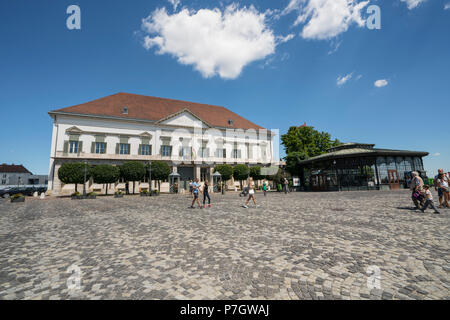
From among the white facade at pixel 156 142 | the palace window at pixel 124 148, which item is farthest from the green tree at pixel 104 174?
the palace window at pixel 124 148

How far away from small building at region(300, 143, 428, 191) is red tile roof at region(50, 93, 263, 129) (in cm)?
2160

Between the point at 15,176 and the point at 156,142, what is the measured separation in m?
71.2

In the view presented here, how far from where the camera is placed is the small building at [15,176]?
71075 mm

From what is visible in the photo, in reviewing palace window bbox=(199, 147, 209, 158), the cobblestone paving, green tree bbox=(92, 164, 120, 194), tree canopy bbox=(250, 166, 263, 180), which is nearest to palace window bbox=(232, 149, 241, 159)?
tree canopy bbox=(250, 166, 263, 180)

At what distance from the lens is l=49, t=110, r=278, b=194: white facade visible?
32.0m

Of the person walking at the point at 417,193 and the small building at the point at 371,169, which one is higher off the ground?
the small building at the point at 371,169

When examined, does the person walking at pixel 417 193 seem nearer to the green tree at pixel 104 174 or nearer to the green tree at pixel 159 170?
the green tree at pixel 159 170

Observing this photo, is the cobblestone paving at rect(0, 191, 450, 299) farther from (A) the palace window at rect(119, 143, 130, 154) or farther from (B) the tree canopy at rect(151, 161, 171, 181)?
(A) the palace window at rect(119, 143, 130, 154)

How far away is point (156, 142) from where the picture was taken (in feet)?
122

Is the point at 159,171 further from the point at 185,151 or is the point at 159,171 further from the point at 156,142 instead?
the point at 185,151

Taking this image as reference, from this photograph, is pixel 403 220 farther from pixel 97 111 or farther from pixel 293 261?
pixel 97 111

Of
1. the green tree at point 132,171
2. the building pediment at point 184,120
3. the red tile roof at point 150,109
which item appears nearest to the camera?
the green tree at point 132,171

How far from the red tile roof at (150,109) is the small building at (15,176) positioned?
59830 millimetres
